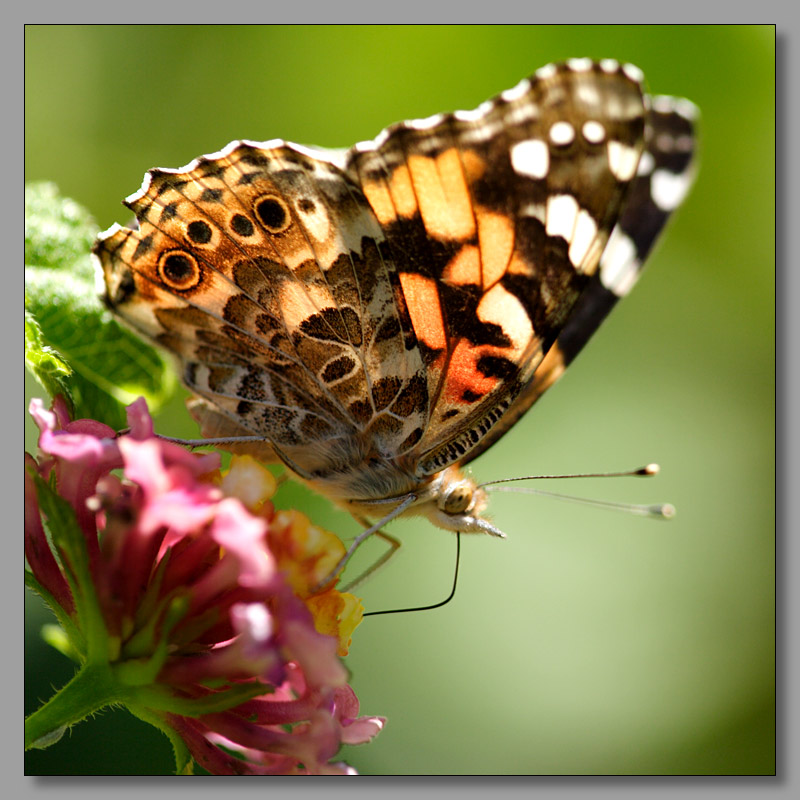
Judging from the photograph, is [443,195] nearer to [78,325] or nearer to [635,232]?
[635,232]

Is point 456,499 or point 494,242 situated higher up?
point 494,242

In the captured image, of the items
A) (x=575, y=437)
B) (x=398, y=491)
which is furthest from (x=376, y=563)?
(x=575, y=437)

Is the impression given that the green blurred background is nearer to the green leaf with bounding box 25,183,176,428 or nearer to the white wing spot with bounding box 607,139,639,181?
the green leaf with bounding box 25,183,176,428

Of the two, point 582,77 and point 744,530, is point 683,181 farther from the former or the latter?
point 744,530
